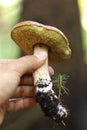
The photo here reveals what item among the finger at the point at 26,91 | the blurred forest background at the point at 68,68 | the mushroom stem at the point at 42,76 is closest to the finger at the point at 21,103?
the finger at the point at 26,91

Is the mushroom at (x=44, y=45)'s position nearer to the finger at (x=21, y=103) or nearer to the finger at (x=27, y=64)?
the finger at (x=27, y=64)

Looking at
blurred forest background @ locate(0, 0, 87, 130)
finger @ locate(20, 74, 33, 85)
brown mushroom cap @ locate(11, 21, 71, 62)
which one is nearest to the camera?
brown mushroom cap @ locate(11, 21, 71, 62)

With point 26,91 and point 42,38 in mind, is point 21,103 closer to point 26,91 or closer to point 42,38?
point 26,91

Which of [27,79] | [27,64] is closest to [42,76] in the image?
[27,64]

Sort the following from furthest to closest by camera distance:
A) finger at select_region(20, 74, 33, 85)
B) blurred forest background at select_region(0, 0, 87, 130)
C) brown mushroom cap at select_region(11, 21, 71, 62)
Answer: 1. blurred forest background at select_region(0, 0, 87, 130)
2. finger at select_region(20, 74, 33, 85)
3. brown mushroom cap at select_region(11, 21, 71, 62)

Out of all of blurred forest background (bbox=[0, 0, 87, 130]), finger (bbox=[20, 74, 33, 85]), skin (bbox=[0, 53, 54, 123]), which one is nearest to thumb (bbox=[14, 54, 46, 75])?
skin (bbox=[0, 53, 54, 123])

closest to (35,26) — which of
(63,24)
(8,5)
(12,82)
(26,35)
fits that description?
(26,35)

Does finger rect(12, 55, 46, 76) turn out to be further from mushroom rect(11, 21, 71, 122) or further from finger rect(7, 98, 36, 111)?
finger rect(7, 98, 36, 111)

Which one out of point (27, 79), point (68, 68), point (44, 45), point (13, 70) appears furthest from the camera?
point (68, 68)
